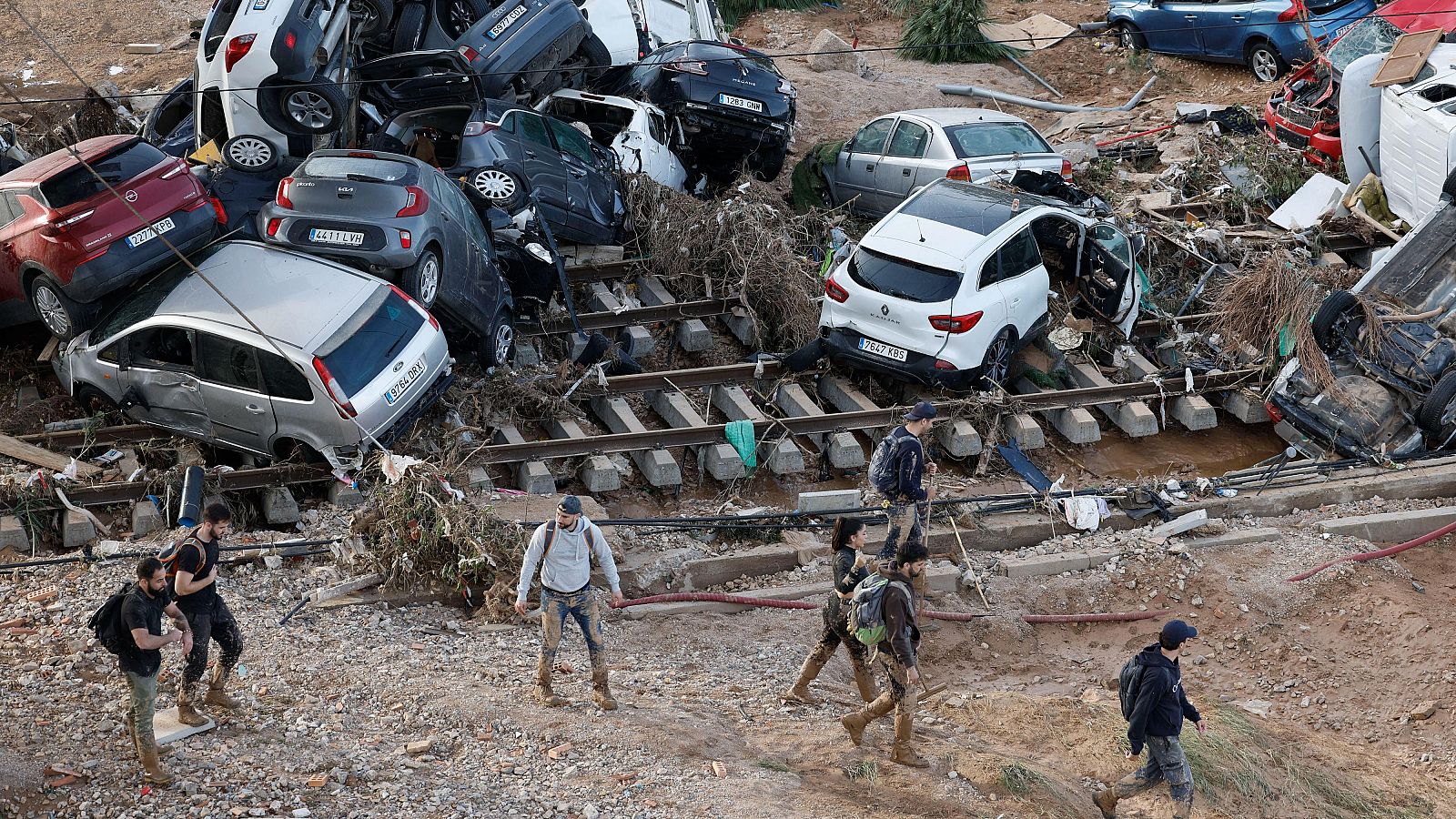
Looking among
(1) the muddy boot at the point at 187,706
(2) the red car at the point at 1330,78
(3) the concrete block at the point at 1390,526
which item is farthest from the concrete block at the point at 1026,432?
(1) the muddy boot at the point at 187,706

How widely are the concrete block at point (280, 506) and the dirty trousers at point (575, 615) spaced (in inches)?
148

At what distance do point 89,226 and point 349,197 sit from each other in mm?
2232

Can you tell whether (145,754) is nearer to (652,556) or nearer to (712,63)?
(652,556)

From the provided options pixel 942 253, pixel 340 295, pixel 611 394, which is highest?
pixel 340 295

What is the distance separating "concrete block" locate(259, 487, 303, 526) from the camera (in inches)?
420

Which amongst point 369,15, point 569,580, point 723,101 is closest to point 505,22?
point 369,15

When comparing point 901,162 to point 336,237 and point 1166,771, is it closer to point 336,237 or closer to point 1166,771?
point 336,237

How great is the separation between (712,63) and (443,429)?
6601mm

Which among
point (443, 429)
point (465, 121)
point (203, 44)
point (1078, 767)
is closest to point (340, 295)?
point (443, 429)

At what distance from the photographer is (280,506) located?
35.1 ft

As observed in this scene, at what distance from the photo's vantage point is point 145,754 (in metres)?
6.73

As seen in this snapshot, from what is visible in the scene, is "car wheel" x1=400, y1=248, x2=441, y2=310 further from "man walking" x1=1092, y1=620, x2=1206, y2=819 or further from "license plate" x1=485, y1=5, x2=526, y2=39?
"man walking" x1=1092, y1=620, x2=1206, y2=819

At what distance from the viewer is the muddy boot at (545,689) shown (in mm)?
7898

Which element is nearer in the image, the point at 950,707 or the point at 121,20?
the point at 950,707
